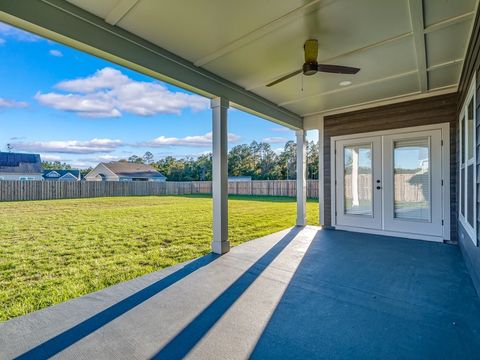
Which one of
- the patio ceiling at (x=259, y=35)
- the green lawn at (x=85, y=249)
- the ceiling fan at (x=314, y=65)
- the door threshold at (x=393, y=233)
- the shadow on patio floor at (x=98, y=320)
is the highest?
the patio ceiling at (x=259, y=35)

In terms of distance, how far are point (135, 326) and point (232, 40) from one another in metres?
2.82

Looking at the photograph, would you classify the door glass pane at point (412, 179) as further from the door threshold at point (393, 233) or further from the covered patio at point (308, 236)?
the door threshold at point (393, 233)

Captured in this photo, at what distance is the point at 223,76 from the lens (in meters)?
3.75

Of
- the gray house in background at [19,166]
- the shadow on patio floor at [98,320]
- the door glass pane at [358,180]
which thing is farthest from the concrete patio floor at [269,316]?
the gray house in background at [19,166]

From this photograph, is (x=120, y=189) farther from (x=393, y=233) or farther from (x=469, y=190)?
(x=469, y=190)

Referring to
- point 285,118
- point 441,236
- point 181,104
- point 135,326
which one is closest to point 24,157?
point 181,104

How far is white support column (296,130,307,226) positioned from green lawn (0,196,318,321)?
0.50 meters

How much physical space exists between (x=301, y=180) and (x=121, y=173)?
80.8 feet

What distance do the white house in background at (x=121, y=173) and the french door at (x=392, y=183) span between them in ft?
82.7

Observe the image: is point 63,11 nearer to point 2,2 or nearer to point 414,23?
point 2,2

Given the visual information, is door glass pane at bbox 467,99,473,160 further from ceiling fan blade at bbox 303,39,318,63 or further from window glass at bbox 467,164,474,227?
ceiling fan blade at bbox 303,39,318,63

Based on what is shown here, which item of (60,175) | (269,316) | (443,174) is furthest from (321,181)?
(60,175)

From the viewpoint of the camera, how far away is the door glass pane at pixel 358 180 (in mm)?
5160

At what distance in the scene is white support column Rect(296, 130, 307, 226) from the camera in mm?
5969
